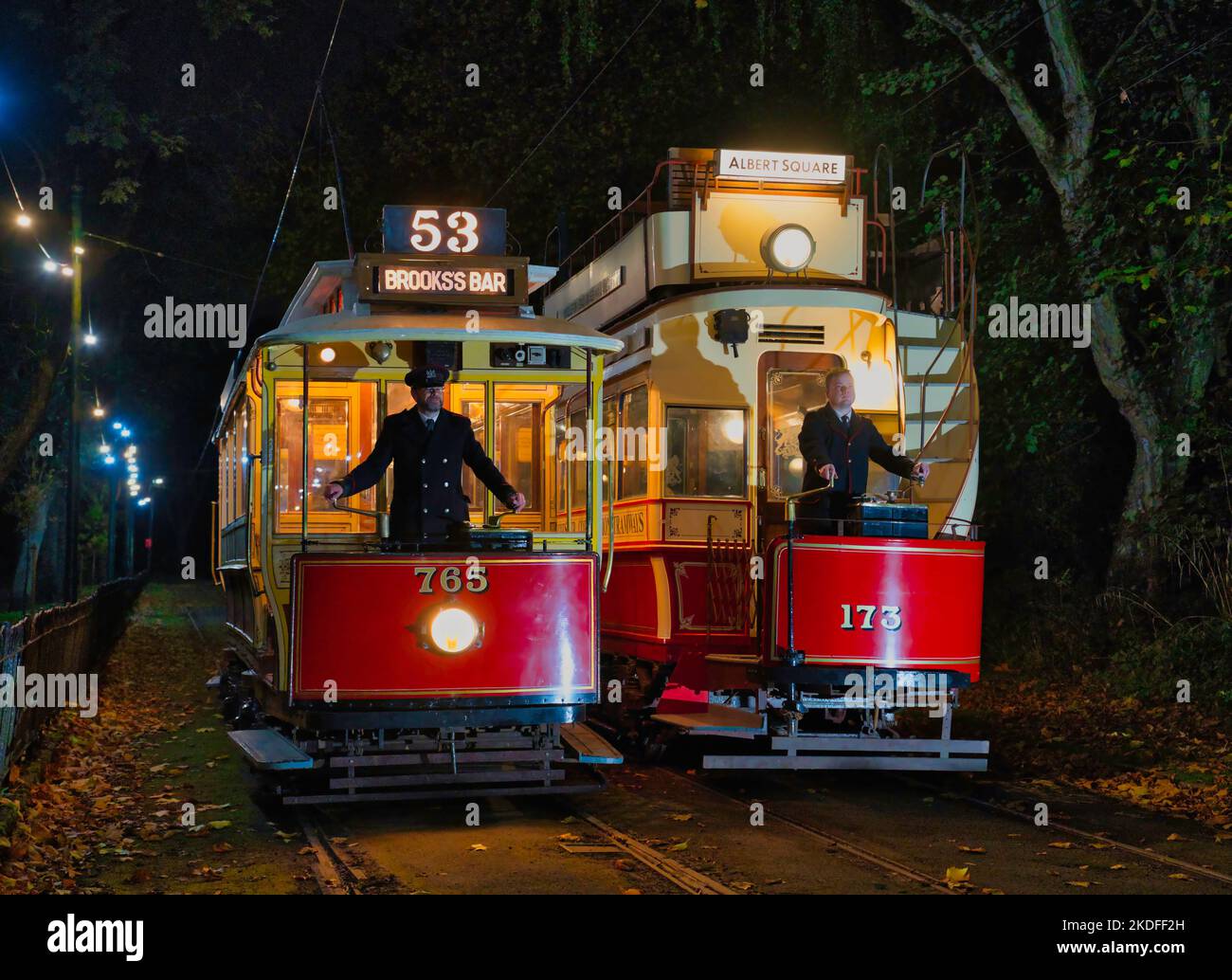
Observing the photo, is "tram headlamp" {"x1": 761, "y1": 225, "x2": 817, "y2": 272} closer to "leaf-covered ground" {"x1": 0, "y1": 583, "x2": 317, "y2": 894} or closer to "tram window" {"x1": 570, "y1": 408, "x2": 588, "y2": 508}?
"tram window" {"x1": 570, "y1": 408, "x2": 588, "y2": 508}

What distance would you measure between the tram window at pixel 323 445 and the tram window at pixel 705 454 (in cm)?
243

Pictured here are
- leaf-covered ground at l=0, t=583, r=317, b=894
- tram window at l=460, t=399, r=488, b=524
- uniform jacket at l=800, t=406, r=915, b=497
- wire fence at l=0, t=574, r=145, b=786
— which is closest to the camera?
leaf-covered ground at l=0, t=583, r=317, b=894

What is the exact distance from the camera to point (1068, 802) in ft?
33.3

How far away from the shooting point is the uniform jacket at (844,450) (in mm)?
10453

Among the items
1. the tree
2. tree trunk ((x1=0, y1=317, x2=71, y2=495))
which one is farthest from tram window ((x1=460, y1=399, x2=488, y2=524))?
tree trunk ((x1=0, y1=317, x2=71, y2=495))

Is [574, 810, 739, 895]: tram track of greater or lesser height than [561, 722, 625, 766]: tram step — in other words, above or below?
below

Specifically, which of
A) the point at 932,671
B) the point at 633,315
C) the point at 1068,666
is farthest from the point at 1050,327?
the point at 932,671

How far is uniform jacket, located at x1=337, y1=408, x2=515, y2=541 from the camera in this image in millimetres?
9523

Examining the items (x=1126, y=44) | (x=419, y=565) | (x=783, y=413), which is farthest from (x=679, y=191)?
(x=1126, y=44)

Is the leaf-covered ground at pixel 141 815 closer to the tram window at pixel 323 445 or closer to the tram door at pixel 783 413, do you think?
the tram window at pixel 323 445

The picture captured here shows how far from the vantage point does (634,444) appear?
12.1m

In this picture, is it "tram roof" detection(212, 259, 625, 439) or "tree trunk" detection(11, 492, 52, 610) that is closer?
"tram roof" detection(212, 259, 625, 439)

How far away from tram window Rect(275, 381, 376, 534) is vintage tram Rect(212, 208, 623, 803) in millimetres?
14
